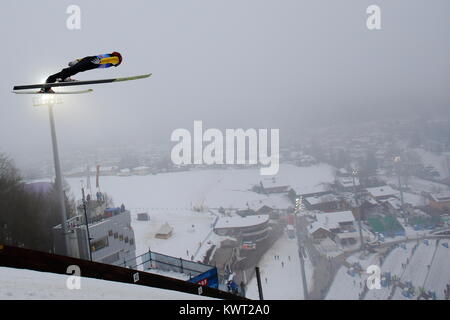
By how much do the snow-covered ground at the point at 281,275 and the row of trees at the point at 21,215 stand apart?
10.9m

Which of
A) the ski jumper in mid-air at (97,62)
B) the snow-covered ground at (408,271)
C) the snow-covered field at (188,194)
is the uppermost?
the ski jumper in mid-air at (97,62)

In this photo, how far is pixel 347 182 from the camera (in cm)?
3741

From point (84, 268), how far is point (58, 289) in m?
1.02

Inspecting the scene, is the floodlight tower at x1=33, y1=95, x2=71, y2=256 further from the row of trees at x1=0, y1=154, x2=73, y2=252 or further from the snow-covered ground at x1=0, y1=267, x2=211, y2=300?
the row of trees at x1=0, y1=154, x2=73, y2=252

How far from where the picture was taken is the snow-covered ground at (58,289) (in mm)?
3268

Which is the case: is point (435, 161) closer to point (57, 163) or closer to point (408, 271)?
point (408, 271)

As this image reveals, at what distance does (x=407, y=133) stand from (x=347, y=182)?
615 inches

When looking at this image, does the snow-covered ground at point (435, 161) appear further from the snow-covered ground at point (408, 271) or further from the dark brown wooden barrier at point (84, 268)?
the dark brown wooden barrier at point (84, 268)

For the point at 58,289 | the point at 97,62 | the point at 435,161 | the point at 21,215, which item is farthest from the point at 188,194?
the point at 58,289

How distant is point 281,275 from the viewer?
2066cm

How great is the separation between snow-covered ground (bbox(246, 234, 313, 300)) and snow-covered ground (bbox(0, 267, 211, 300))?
592 inches

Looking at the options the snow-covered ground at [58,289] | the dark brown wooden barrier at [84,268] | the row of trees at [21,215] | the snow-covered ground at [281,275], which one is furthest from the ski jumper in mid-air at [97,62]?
the snow-covered ground at [281,275]

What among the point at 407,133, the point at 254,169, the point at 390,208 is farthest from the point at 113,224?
the point at 407,133
